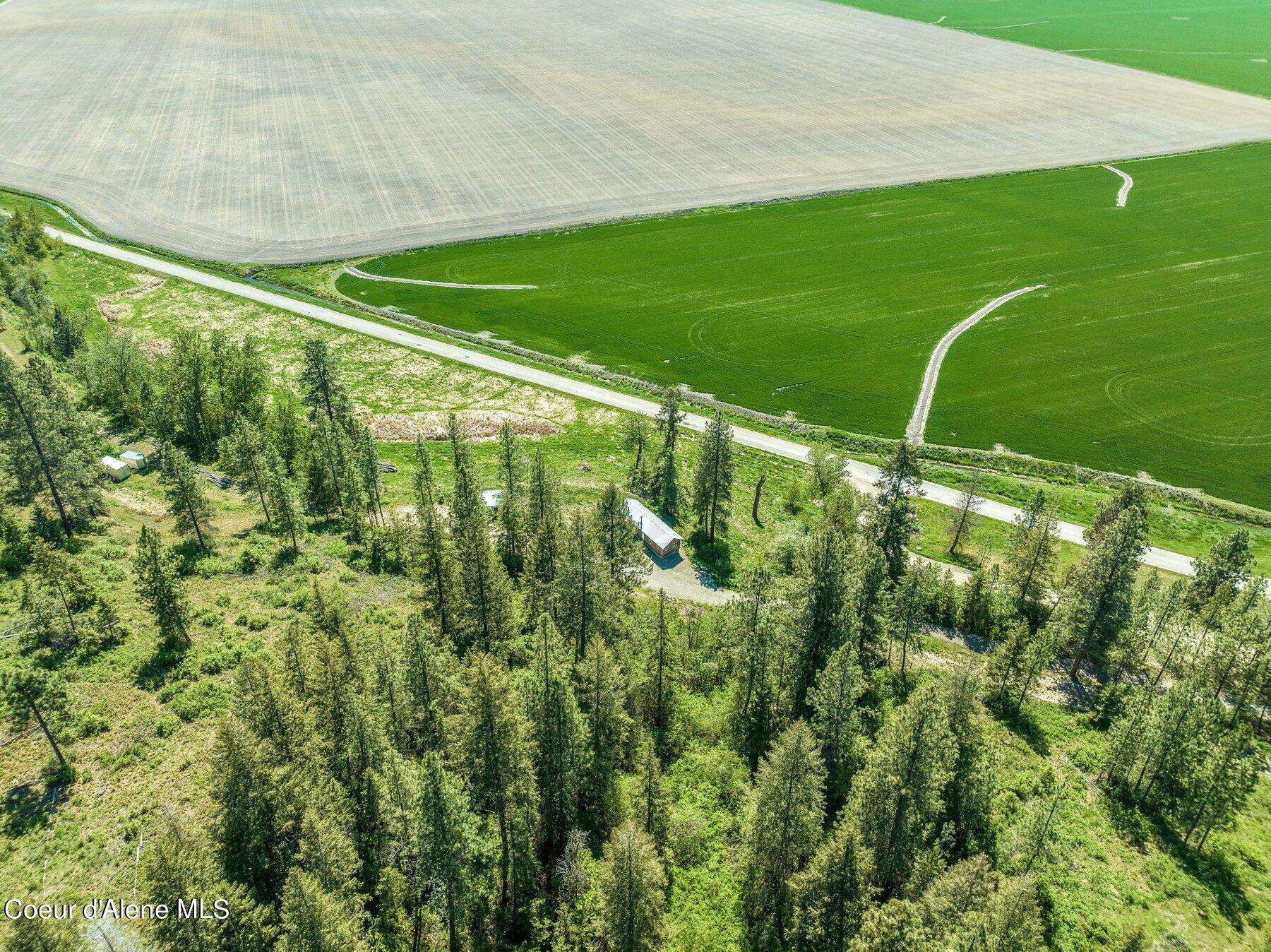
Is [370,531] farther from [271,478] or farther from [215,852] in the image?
[215,852]

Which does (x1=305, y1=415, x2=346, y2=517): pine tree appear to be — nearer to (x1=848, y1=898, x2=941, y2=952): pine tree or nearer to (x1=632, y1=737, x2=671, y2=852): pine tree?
(x1=632, y1=737, x2=671, y2=852): pine tree

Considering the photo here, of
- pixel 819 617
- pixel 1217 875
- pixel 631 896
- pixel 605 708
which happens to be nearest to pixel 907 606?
pixel 819 617

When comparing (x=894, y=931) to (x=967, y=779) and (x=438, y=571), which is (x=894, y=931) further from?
(x=438, y=571)

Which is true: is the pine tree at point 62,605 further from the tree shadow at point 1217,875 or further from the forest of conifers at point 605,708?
the tree shadow at point 1217,875

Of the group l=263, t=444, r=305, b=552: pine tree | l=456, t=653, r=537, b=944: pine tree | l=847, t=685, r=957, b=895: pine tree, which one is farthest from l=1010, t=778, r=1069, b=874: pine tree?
l=263, t=444, r=305, b=552: pine tree

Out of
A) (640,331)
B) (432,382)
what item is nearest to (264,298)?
(432,382)

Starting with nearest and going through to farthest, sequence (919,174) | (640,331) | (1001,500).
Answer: (1001,500), (640,331), (919,174)
